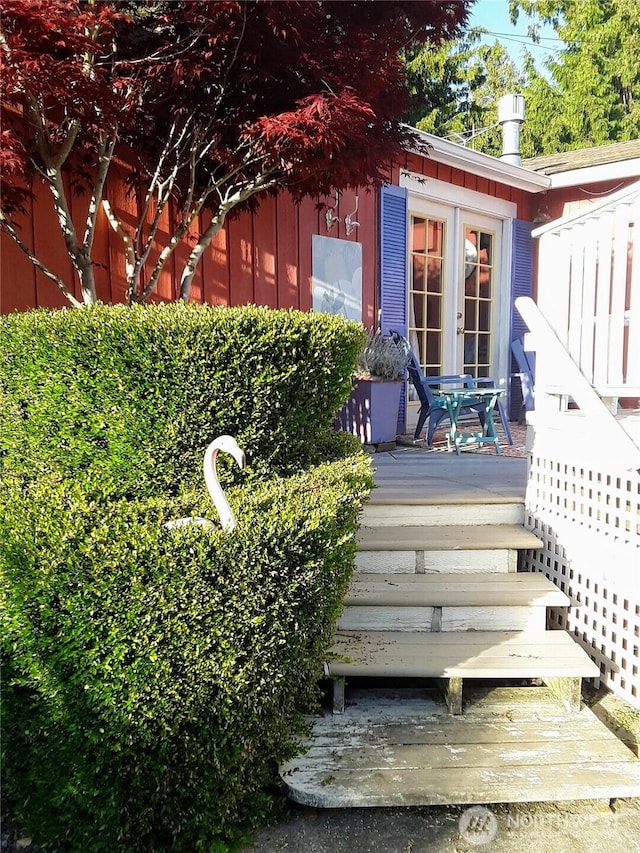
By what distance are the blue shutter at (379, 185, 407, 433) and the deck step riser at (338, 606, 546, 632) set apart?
10.9 ft

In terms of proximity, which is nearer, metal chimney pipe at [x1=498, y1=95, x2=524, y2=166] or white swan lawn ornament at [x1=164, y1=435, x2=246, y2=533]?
white swan lawn ornament at [x1=164, y1=435, x2=246, y2=533]

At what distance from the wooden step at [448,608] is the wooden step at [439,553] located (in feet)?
0.58

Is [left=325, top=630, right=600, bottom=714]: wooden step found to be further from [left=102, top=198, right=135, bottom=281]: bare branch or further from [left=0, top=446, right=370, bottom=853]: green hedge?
[left=102, top=198, right=135, bottom=281]: bare branch

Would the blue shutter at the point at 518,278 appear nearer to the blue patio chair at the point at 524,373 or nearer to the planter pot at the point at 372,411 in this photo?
the blue patio chair at the point at 524,373

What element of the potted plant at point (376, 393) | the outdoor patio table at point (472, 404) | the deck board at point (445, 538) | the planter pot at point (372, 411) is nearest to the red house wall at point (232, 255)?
the potted plant at point (376, 393)

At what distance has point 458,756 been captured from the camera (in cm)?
178

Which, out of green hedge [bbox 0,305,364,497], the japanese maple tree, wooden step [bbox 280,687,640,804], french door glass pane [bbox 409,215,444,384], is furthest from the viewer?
french door glass pane [bbox 409,215,444,384]

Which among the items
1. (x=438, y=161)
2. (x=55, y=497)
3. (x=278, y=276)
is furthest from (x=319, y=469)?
(x=438, y=161)

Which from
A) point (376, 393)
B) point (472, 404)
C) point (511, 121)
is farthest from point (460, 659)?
point (511, 121)

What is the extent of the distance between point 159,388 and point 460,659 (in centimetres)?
136

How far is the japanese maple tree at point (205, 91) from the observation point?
7.72 ft

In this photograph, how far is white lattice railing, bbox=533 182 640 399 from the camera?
2285 millimetres

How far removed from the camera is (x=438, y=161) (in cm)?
567

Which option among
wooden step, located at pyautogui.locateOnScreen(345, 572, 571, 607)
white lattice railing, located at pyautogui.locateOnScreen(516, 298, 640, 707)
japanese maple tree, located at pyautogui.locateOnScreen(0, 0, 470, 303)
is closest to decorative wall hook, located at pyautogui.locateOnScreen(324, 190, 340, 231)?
japanese maple tree, located at pyautogui.locateOnScreen(0, 0, 470, 303)
